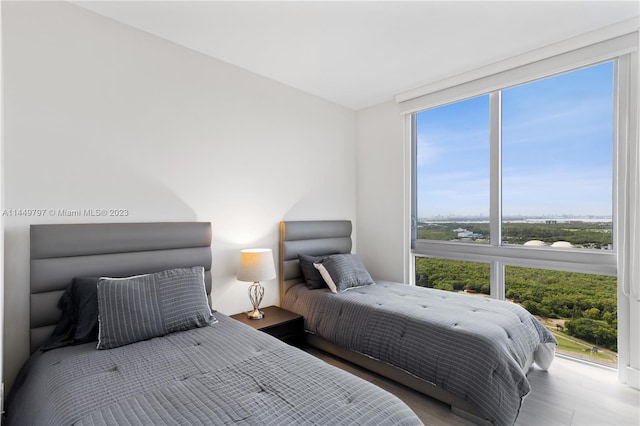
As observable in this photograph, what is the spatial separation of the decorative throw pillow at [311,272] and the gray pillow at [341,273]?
5cm

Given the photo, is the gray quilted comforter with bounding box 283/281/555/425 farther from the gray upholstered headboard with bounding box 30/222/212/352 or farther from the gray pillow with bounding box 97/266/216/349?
the gray upholstered headboard with bounding box 30/222/212/352

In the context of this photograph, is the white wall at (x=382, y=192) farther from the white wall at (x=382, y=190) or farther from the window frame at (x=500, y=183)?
the window frame at (x=500, y=183)

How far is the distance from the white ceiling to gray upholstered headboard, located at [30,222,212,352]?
148 centimetres

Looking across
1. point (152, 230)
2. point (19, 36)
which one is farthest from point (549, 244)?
point (19, 36)

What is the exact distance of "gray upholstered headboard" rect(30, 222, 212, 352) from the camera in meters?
1.91

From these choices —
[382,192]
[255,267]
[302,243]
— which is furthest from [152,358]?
[382,192]

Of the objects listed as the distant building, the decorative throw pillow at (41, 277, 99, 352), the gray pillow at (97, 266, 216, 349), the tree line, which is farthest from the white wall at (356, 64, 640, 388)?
the decorative throw pillow at (41, 277, 99, 352)

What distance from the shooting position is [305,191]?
3.59 meters

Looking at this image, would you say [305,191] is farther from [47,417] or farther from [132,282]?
[47,417]

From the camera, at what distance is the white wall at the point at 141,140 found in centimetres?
193

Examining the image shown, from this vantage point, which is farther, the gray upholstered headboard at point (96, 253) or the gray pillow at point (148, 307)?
the gray upholstered headboard at point (96, 253)

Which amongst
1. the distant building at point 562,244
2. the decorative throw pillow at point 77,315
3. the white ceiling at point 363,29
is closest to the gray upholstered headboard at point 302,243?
the white ceiling at point 363,29

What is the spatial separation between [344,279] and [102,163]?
2172 millimetres

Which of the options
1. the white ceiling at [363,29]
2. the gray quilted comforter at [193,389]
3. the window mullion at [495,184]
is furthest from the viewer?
the window mullion at [495,184]
